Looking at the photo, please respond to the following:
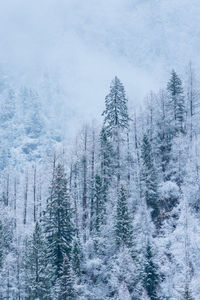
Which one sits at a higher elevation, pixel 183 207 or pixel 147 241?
pixel 183 207

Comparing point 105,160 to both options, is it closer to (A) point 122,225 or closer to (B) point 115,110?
(B) point 115,110

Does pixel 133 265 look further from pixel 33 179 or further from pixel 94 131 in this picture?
pixel 33 179

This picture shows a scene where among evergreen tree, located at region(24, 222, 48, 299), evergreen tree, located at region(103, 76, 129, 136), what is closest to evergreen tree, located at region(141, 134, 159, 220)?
evergreen tree, located at region(103, 76, 129, 136)

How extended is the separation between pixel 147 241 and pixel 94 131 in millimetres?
25511

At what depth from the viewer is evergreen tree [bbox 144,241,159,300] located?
44625 mm

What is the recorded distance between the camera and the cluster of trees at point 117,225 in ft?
150

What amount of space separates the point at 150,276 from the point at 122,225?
23.7 feet

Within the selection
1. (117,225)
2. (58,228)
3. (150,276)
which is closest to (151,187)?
(117,225)

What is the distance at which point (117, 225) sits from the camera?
164 feet

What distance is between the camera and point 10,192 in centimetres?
8281

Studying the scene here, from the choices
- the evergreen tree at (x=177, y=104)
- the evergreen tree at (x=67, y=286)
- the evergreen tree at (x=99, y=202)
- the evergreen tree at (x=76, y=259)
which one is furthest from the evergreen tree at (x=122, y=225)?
the evergreen tree at (x=177, y=104)

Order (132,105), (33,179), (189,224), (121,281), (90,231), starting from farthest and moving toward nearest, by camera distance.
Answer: (132,105) → (33,179) → (90,231) → (189,224) → (121,281)

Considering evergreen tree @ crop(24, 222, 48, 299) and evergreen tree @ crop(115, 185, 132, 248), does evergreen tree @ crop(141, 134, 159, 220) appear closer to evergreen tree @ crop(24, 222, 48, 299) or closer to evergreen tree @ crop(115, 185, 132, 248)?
evergreen tree @ crop(115, 185, 132, 248)

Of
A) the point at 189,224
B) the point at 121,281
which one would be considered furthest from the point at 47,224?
the point at 189,224
